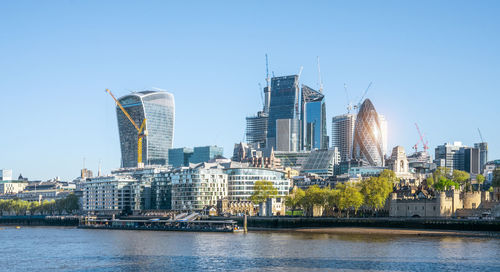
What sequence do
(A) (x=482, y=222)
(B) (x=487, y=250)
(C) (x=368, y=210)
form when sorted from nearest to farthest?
1. (B) (x=487, y=250)
2. (A) (x=482, y=222)
3. (C) (x=368, y=210)

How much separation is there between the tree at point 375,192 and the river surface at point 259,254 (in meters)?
28.6

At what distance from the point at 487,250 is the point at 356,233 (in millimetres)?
43007

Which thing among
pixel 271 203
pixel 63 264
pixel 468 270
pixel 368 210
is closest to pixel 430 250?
pixel 468 270

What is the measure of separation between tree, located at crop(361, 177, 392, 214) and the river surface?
28.6 meters

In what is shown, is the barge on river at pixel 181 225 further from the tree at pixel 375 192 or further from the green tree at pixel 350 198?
the tree at pixel 375 192

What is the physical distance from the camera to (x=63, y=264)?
97000 millimetres

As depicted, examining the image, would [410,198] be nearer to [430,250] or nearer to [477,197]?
[477,197]

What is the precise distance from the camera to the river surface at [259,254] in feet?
297

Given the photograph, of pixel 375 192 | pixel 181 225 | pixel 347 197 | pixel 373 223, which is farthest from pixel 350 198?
pixel 181 225

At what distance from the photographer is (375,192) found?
550 ft

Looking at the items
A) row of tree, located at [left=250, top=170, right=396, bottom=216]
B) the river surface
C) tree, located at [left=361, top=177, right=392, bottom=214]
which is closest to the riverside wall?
row of tree, located at [left=250, top=170, right=396, bottom=216]

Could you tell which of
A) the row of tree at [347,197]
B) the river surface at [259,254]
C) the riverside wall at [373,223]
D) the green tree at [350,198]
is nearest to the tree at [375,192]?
the row of tree at [347,197]

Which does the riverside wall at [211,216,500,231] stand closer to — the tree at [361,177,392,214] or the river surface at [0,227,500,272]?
the tree at [361,177,392,214]

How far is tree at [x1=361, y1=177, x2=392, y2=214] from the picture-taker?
166m
